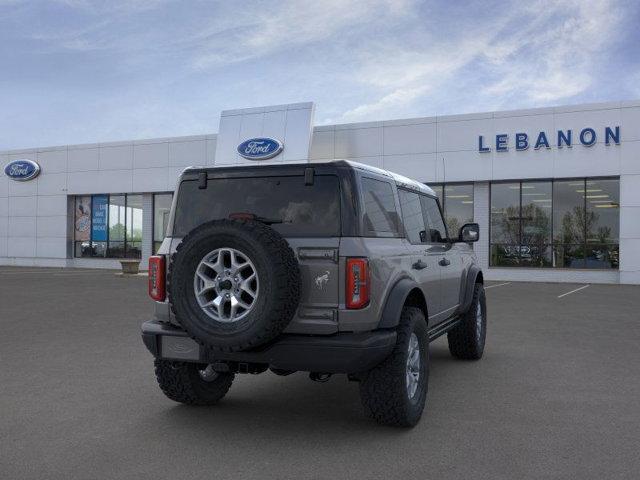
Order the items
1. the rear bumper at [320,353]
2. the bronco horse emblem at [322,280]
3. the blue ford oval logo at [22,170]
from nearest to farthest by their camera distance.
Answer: the rear bumper at [320,353], the bronco horse emblem at [322,280], the blue ford oval logo at [22,170]

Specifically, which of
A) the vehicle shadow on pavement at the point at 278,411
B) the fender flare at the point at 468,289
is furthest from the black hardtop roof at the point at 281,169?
the fender flare at the point at 468,289

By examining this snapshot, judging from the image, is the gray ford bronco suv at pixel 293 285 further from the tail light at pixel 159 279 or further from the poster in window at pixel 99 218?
the poster in window at pixel 99 218

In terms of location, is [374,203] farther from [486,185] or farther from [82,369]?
[486,185]

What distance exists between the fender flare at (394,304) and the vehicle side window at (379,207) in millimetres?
438

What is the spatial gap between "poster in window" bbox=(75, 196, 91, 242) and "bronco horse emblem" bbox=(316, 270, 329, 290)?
30.0 metres

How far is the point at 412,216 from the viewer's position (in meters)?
5.69

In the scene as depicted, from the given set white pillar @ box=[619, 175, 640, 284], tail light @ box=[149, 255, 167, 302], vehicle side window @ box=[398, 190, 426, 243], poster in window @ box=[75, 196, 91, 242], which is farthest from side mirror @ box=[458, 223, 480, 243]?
poster in window @ box=[75, 196, 91, 242]

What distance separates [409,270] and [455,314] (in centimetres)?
191

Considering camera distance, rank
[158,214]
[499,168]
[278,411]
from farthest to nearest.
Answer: [158,214] → [499,168] → [278,411]

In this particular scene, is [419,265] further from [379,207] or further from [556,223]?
[556,223]

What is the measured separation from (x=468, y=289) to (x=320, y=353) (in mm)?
3363

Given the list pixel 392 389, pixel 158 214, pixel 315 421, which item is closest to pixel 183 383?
pixel 315 421

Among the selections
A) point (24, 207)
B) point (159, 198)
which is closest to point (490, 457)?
point (159, 198)

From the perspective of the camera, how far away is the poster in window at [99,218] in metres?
31.7
